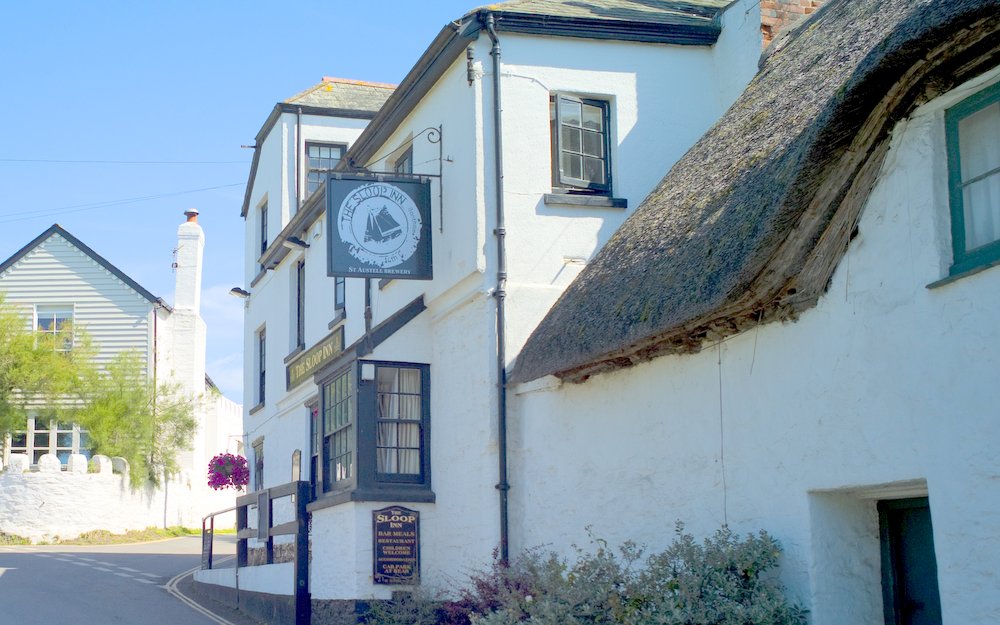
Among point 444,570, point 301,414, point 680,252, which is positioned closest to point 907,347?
point 680,252

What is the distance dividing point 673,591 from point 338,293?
11243 millimetres

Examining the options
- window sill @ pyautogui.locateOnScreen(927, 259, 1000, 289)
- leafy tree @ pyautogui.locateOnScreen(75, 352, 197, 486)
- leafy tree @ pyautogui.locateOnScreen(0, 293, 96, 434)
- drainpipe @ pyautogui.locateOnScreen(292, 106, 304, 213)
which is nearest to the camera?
window sill @ pyautogui.locateOnScreen(927, 259, 1000, 289)

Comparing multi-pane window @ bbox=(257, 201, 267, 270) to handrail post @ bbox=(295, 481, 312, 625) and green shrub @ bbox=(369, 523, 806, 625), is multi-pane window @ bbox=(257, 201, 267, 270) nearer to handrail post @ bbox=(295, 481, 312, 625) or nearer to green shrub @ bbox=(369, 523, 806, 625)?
handrail post @ bbox=(295, 481, 312, 625)

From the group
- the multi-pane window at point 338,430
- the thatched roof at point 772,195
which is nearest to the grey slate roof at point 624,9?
the thatched roof at point 772,195

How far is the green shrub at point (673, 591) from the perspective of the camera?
27.0ft

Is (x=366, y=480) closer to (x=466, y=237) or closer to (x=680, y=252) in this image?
(x=466, y=237)

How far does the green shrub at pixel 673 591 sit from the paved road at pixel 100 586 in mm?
8411

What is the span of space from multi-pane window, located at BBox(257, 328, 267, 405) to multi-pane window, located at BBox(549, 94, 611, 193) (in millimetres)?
11565

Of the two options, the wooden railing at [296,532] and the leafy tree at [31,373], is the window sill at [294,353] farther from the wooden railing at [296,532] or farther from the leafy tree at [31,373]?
the leafy tree at [31,373]

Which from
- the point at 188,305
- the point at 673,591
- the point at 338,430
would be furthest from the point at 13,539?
the point at 673,591

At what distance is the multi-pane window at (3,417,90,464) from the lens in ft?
116

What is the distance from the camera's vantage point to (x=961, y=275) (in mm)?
7238

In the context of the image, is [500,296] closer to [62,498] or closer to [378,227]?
[378,227]

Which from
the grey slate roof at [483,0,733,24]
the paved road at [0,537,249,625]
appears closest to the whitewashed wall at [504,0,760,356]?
the grey slate roof at [483,0,733,24]
